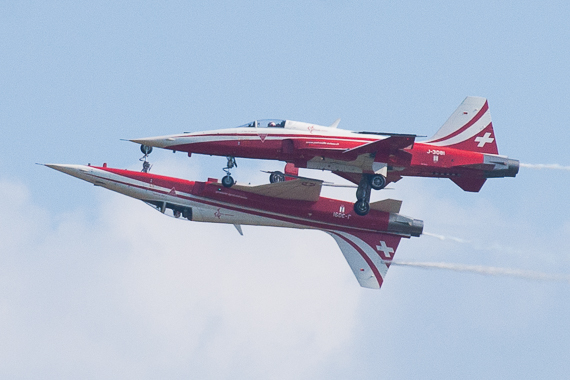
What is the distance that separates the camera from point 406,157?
48.2m

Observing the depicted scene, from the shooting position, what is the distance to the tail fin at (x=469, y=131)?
4966cm

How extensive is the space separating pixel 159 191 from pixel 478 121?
1392 centimetres

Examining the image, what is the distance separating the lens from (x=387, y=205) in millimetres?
51656

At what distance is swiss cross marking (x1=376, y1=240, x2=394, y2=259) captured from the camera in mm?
51875

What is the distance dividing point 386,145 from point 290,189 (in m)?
5.41

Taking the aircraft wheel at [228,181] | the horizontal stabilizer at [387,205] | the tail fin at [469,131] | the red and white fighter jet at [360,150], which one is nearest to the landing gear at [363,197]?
Answer: the red and white fighter jet at [360,150]

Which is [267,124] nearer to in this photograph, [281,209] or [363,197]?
[281,209]

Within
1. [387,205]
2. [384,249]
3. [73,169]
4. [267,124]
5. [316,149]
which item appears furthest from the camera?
[384,249]

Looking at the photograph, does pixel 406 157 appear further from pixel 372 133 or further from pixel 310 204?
pixel 310 204

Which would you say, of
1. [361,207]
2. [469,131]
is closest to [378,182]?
[361,207]

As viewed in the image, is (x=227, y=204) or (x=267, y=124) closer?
(x=267, y=124)

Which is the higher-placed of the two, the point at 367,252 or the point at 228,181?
the point at 228,181

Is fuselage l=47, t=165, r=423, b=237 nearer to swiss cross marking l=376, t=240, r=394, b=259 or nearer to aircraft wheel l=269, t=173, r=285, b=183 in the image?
swiss cross marking l=376, t=240, r=394, b=259

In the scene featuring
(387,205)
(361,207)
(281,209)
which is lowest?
(281,209)
